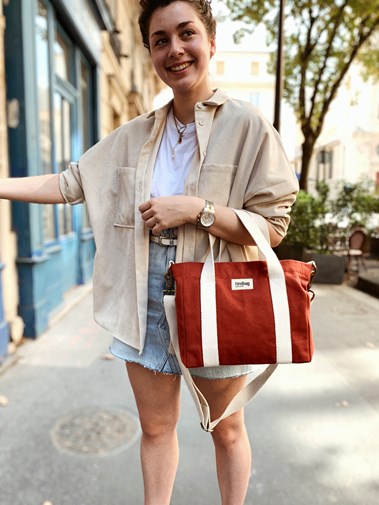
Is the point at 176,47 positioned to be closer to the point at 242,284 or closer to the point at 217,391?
the point at 242,284

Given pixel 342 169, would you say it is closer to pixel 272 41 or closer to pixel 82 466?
pixel 272 41

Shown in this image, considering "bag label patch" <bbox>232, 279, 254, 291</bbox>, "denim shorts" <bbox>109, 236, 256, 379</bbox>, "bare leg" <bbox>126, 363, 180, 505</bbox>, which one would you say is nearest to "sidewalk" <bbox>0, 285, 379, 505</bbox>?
"bare leg" <bbox>126, 363, 180, 505</bbox>

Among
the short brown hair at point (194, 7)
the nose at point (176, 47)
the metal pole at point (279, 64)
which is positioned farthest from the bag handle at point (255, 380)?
the metal pole at point (279, 64)

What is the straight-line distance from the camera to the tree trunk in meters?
12.4

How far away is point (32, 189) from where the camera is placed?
5.35 feet

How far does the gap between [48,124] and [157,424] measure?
4.57 metres

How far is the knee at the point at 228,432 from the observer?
162cm

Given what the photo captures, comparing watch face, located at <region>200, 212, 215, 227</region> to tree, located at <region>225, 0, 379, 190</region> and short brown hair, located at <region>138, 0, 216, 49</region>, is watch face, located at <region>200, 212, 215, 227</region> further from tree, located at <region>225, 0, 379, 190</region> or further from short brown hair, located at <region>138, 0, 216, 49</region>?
tree, located at <region>225, 0, 379, 190</region>

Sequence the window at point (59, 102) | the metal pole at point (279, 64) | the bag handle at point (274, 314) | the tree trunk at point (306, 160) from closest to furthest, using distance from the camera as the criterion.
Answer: the bag handle at point (274, 314) < the window at point (59, 102) < the metal pole at point (279, 64) < the tree trunk at point (306, 160)

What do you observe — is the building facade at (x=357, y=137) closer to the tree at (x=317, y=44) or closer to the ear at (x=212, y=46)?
the tree at (x=317, y=44)

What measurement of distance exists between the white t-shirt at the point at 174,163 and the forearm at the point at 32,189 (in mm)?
422

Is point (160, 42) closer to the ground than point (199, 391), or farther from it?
farther from it

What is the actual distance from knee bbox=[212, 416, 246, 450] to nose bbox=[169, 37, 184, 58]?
1.29 meters

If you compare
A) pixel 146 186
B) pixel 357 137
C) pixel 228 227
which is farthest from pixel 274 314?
pixel 357 137
